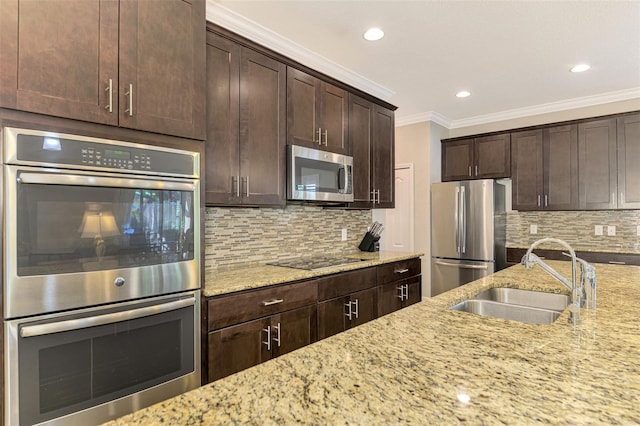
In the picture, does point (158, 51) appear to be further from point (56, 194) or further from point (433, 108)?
point (433, 108)

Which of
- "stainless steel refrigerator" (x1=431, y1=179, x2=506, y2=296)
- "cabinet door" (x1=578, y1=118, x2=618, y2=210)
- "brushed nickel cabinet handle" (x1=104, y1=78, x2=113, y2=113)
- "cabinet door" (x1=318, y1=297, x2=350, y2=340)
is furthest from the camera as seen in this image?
"stainless steel refrigerator" (x1=431, y1=179, x2=506, y2=296)

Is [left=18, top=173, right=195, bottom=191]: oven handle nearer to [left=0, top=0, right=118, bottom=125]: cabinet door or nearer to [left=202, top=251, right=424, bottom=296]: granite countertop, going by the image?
[left=0, top=0, right=118, bottom=125]: cabinet door

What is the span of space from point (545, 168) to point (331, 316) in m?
3.50

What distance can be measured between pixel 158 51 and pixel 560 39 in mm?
2927

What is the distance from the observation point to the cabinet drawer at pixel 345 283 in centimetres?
247

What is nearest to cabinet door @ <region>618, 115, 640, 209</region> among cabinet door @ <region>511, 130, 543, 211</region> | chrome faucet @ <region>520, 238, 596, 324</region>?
cabinet door @ <region>511, 130, 543, 211</region>

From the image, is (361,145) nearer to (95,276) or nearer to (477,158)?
(477,158)

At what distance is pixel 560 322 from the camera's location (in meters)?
1.21

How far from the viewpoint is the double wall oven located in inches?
50.2

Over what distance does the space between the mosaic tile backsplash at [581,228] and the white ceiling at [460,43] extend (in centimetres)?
136

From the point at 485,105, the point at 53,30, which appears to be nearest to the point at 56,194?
the point at 53,30

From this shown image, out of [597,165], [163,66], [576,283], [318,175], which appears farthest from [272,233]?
[597,165]

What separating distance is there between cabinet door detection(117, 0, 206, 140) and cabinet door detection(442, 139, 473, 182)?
13.3ft

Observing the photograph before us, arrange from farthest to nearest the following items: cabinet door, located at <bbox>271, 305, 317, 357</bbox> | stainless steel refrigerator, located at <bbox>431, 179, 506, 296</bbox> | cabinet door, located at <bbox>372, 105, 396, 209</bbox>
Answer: stainless steel refrigerator, located at <bbox>431, 179, 506, 296</bbox>
cabinet door, located at <bbox>372, 105, 396, 209</bbox>
cabinet door, located at <bbox>271, 305, 317, 357</bbox>
